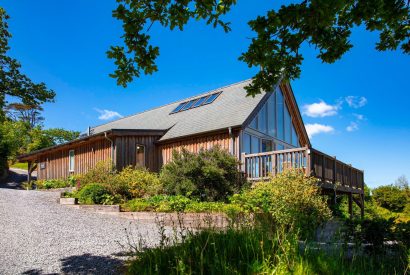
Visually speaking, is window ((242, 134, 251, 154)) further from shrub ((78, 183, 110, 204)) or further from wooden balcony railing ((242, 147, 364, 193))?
shrub ((78, 183, 110, 204))

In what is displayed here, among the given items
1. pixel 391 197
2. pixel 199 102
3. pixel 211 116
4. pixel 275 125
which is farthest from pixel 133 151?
pixel 391 197

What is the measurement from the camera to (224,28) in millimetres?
5273

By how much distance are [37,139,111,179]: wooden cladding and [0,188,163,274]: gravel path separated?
26.2 ft

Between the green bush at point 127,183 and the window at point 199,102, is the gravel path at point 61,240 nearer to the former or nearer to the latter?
the green bush at point 127,183

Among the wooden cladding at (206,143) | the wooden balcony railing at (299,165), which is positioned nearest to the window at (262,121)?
the wooden cladding at (206,143)

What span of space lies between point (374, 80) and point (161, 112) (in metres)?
14.1

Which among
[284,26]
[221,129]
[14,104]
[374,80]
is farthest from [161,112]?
[14,104]

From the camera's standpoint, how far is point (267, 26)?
565 centimetres

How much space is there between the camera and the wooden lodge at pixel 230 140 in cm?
1396

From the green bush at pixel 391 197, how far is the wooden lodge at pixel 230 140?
6.01 meters

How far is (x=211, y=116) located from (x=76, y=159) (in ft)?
34.1

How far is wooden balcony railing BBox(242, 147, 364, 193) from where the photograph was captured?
12219 millimetres

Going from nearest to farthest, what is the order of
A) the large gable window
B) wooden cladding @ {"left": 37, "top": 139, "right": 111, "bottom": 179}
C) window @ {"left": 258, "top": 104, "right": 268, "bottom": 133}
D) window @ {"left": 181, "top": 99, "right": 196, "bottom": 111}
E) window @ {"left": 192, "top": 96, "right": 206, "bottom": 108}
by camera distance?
1. the large gable window
2. window @ {"left": 258, "top": 104, "right": 268, "bottom": 133}
3. wooden cladding @ {"left": 37, "top": 139, "right": 111, "bottom": 179}
4. window @ {"left": 192, "top": 96, "right": 206, "bottom": 108}
5. window @ {"left": 181, "top": 99, "right": 196, "bottom": 111}

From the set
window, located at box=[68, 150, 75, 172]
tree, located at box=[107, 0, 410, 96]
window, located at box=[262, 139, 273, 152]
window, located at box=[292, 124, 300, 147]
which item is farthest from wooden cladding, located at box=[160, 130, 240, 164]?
tree, located at box=[107, 0, 410, 96]
